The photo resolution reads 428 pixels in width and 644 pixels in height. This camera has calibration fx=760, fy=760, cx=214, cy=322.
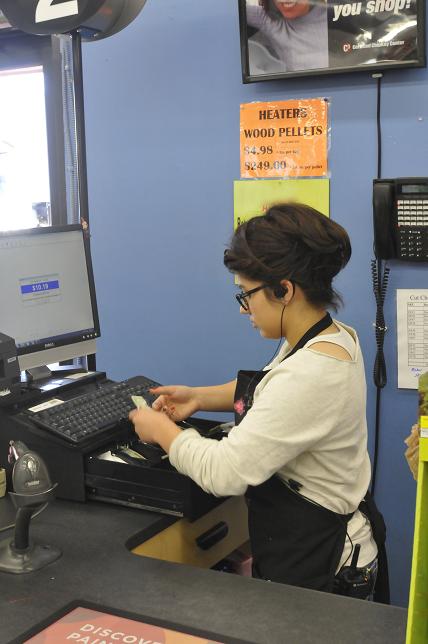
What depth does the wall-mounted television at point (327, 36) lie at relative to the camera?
7.13 feet

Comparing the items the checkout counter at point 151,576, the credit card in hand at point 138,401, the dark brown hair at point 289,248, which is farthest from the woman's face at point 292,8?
the checkout counter at point 151,576

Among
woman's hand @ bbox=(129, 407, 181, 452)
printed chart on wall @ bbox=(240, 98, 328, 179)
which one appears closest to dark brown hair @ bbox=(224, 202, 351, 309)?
woman's hand @ bbox=(129, 407, 181, 452)

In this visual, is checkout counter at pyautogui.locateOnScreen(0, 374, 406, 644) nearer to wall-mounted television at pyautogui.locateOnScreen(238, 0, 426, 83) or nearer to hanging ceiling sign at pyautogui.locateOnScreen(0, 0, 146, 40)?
hanging ceiling sign at pyautogui.locateOnScreen(0, 0, 146, 40)

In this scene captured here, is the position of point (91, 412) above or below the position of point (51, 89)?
below

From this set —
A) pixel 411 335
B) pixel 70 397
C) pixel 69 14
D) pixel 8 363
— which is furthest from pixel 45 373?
pixel 411 335

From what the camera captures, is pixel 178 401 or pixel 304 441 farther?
pixel 178 401

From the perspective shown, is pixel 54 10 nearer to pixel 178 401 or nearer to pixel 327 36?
pixel 327 36

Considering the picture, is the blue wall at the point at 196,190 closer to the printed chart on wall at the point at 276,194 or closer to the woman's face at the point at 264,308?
the printed chart on wall at the point at 276,194

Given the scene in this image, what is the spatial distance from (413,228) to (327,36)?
0.62 meters

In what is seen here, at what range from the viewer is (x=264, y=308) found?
4.96ft

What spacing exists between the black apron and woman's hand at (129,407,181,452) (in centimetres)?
20

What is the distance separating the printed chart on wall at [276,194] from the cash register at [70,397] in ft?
2.00

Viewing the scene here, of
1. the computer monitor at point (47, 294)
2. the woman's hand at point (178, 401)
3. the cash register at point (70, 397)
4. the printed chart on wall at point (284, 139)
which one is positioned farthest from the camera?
the printed chart on wall at point (284, 139)

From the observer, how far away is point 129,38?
259 cm
